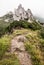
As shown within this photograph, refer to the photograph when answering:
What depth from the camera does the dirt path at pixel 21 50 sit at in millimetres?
21394

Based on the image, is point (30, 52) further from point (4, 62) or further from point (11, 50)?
point (4, 62)

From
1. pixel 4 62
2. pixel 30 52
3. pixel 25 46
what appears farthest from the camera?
pixel 25 46

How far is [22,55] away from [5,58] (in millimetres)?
2176

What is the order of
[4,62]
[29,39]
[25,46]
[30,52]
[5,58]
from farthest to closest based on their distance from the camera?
1. [29,39]
2. [25,46]
3. [30,52]
4. [5,58]
5. [4,62]

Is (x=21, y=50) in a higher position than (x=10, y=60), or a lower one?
higher

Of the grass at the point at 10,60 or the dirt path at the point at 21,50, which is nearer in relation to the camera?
the grass at the point at 10,60

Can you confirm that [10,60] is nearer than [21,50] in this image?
Yes

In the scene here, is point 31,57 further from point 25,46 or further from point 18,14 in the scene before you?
point 18,14

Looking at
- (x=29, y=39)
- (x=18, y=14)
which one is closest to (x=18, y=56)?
(x=29, y=39)

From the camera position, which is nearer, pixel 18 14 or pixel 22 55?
pixel 22 55

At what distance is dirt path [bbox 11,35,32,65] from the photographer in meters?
21.4

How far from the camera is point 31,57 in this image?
22.2 m

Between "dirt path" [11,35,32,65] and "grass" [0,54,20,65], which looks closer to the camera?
"grass" [0,54,20,65]

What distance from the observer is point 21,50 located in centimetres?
2394
